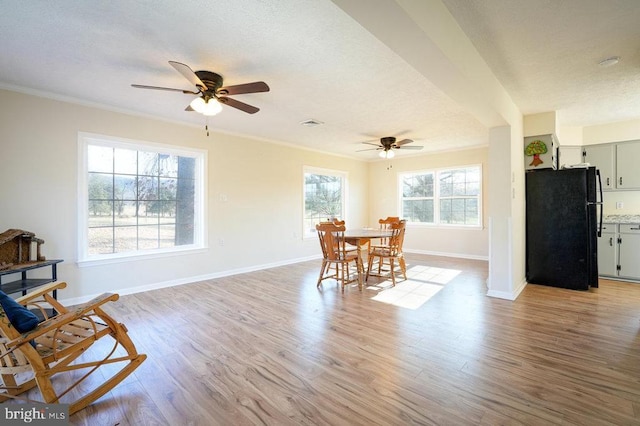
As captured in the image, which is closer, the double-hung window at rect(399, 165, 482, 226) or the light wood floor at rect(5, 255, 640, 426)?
the light wood floor at rect(5, 255, 640, 426)

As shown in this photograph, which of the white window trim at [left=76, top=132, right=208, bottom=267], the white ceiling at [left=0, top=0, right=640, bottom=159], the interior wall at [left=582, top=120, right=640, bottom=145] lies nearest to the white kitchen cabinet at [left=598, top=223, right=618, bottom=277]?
the interior wall at [left=582, top=120, right=640, bottom=145]

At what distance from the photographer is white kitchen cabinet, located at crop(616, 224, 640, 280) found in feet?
13.6

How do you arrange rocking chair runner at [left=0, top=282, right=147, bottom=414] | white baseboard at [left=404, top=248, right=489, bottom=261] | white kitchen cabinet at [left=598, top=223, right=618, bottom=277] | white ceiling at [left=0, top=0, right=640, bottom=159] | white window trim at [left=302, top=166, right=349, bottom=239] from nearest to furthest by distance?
rocking chair runner at [left=0, top=282, right=147, bottom=414] < white ceiling at [left=0, top=0, right=640, bottom=159] < white kitchen cabinet at [left=598, top=223, right=618, bottom=277] < white baseboard at [left=404, top=248, right=489, bottom=261] < white window trim at [left=302, top=166, right=349, bottom=239]

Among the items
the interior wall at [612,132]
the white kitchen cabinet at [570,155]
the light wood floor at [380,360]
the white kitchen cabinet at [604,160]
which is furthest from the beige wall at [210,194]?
the white kitchen cabinet at [604,160]

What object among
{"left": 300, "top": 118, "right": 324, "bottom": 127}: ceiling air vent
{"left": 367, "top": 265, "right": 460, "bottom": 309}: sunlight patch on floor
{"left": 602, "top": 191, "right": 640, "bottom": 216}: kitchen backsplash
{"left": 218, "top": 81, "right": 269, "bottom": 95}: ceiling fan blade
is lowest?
{"left": 367, "top": 265, "right": 460, "bottom": 309}: sunlight patch on floor

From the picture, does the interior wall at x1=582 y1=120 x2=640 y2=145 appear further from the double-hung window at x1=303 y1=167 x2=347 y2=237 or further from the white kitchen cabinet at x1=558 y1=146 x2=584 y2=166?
the double-hung window at x1=303 y1=167 x2=347 y2=237

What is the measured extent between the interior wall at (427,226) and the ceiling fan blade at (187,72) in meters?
5.68

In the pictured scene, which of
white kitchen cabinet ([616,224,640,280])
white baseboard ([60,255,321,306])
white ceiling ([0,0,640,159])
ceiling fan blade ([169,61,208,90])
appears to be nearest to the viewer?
white ceiling ([0,0,640,159])

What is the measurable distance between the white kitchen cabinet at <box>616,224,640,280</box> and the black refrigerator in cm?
56

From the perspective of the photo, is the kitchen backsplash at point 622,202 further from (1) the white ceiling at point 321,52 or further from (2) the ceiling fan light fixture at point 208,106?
(2) the ceiling fan light fixture at point 208,106

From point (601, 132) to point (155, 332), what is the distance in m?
7.09

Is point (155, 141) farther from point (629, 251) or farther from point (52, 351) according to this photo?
point (629, 251)

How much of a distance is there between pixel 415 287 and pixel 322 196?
3478 millimetres

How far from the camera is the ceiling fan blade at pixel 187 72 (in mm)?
2223
